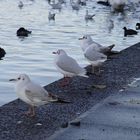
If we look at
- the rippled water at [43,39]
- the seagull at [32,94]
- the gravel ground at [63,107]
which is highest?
the seagull at [32,94]

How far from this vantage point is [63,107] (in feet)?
33.8

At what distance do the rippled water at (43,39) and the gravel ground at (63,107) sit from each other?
1.71 metres

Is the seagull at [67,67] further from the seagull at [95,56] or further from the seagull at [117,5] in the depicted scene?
the seagull at [117,5]

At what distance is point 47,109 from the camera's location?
33.5 feet

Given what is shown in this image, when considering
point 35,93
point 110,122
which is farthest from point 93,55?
point 110,122

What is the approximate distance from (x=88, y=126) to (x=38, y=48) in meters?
12.3

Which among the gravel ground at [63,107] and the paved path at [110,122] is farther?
the gravel ground at [63,107]

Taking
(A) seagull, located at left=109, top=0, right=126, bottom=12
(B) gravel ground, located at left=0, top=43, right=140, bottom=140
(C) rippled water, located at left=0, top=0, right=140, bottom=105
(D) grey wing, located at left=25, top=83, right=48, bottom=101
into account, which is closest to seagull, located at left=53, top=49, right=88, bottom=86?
(B) gravel ground, located at left=0, top=43, right=140, bottom=140

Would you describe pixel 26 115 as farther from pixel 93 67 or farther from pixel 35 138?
pixel 93 67

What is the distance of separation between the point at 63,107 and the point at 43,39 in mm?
13858

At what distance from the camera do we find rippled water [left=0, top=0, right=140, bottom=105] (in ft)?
Result: 52.9

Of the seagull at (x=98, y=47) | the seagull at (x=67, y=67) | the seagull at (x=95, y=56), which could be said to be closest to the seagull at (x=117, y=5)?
the seagull at (x=98, y=47)

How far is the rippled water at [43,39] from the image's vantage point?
16125 mm

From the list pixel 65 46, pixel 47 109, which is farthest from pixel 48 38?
pixel 47 109
